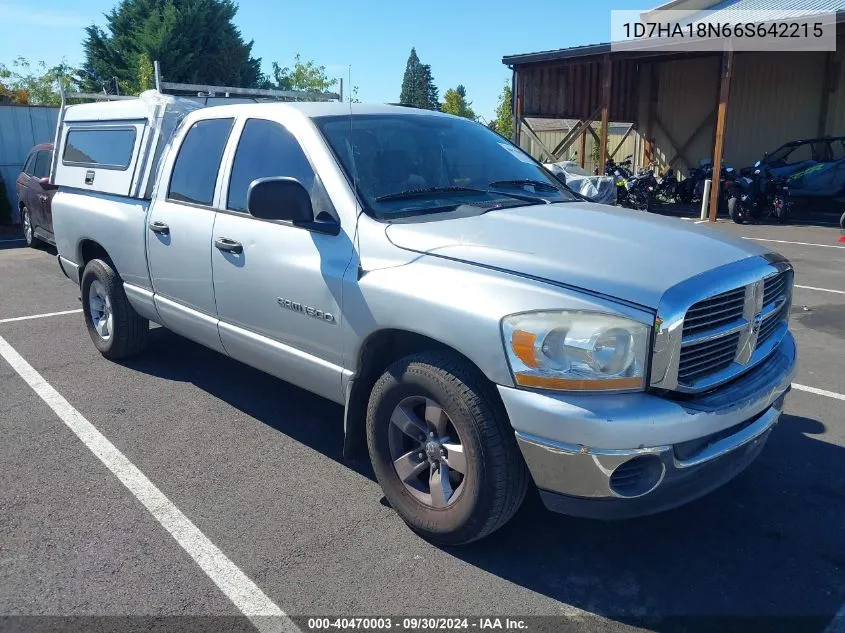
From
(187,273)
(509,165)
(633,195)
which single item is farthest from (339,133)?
(633,195)

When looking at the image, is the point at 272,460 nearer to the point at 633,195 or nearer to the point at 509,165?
the point at 509,165

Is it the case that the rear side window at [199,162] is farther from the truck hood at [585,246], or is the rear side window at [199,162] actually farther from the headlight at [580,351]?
the headlight at [580,351]

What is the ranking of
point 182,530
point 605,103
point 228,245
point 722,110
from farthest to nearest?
point 605,103
point 722,110
point 228,245
point 182,530

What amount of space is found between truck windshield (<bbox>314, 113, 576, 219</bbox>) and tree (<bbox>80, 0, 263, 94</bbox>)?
32901 mm

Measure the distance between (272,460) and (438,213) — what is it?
1.70 metres

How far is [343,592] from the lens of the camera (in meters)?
2.84

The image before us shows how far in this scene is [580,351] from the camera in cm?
258

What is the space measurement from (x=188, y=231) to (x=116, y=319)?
1.59 meters

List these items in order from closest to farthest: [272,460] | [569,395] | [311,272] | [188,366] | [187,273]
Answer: [569,395], [311,272], [272,460], [187,273], [188,366]

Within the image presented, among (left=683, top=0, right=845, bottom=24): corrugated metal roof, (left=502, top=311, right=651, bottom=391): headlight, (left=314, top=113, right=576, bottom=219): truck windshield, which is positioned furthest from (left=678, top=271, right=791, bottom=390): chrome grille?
(left=683, top=0, right=845, bottom=24): corrugated metal roof

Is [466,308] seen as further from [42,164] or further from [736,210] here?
[736,210]

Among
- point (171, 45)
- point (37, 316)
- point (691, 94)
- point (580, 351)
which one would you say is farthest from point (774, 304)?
point (171, 45)

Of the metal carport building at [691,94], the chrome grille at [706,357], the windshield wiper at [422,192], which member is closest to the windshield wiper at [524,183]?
the windshield wiper at [422,192]

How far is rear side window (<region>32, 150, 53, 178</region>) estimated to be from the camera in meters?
11.0
